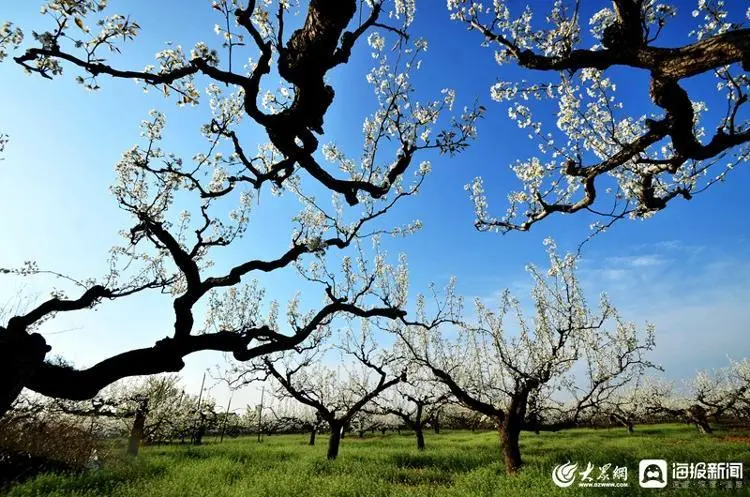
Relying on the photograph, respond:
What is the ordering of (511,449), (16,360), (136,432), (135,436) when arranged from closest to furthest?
(16,360), (511,449), (135,436), (136,432)

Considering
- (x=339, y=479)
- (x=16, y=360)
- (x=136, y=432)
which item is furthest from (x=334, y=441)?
(x=16, y=360)

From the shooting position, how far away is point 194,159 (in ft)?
28.9

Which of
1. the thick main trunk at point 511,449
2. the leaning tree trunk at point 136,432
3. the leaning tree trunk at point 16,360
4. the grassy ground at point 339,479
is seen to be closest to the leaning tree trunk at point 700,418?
the grassy ground at point 339,479

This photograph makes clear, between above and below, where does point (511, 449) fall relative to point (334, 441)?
above

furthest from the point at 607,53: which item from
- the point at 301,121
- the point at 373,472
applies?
the point at 373,472

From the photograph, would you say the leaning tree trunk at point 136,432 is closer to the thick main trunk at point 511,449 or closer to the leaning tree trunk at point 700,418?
the thick main trunk at point 511,449

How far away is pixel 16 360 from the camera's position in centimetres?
557

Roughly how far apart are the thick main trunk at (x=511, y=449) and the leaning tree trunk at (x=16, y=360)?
1633cm

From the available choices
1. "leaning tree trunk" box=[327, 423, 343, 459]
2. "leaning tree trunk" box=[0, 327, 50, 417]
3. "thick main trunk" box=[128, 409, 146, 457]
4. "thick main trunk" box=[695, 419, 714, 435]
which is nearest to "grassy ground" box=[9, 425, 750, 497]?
"leaning tree trunk" box=[327, 423, 343, 459]

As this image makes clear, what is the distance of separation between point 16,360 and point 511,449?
16.9 metres

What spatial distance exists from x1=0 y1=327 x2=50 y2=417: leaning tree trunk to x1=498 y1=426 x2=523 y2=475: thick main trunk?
1633cm

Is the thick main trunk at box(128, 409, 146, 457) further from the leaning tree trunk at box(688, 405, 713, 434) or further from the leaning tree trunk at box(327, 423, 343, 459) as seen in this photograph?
the leaning tree trunk at box(688, 405, 713, 434)

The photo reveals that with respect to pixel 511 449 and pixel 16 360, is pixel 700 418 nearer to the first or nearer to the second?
pixel 511 449

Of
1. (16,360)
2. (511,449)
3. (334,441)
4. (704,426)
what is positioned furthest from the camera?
(704,426)
